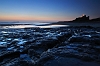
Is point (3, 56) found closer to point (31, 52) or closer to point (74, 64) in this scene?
point (31, 52)

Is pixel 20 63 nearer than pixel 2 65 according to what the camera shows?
Yes

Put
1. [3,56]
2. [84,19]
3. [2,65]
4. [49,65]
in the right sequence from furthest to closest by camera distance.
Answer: [84,19], [3,56], [2,65], [49,65]

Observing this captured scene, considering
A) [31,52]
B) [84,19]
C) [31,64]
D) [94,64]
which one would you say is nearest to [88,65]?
[94,64]

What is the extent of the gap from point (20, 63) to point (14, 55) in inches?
84.6

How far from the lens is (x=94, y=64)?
177 inches

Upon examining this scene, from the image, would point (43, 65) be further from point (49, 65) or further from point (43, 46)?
point (43, 46)

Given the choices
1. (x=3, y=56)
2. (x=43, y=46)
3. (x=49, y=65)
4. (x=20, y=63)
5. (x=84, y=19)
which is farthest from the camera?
(x=84, y=19)

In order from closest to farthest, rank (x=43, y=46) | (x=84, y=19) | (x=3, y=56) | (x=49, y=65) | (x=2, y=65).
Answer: (x=49, y=65) < (x=2, y=65) < (x=3, y=56) < (x=43, y=46) < (x=84, y=19)

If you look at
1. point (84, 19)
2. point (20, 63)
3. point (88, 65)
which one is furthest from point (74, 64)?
point (84, 19)

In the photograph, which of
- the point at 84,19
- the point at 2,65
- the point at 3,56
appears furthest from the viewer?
the point at 84,19

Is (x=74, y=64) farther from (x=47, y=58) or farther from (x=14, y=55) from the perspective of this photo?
(x=14, y=55)

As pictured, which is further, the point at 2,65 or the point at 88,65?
the point at 2,65

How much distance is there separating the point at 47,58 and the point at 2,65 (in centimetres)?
198

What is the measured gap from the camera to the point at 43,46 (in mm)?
8602
